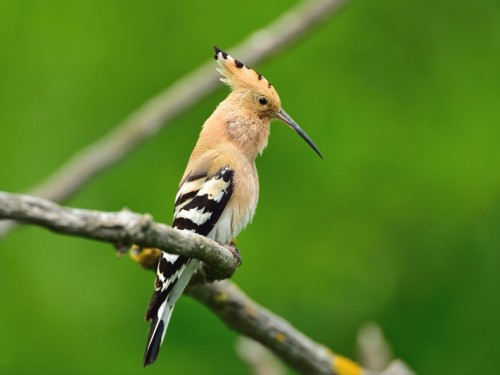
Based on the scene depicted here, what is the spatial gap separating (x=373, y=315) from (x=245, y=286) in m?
0.87

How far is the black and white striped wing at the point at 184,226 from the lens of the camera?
3.52 m

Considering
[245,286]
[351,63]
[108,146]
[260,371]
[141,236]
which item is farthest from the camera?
[351,63]

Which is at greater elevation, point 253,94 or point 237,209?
point 253,94

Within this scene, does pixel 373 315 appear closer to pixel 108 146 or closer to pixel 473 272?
pixel 473 272

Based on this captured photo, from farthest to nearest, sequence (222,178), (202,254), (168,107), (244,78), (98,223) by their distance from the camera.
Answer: (168,107), (244,78), (222,178), (202,254), (98,223)

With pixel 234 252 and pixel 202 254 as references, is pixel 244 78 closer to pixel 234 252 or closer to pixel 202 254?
pixel 234 252

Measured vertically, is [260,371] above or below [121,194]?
below

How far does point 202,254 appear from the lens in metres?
2.77

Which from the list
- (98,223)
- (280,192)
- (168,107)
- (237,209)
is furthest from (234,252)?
(280,192)

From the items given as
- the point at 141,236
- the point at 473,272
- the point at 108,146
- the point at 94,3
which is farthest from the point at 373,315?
the point at 141,236

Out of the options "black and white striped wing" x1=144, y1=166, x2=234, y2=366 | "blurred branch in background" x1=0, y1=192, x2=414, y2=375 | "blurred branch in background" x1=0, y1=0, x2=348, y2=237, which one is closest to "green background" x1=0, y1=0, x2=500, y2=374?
"blurred branch in background" x1=0, y1=0, x2=348, y2=237

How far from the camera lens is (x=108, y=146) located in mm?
5371

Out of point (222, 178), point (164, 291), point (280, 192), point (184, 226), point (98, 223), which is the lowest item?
point (98, 223)

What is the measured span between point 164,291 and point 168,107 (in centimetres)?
204
